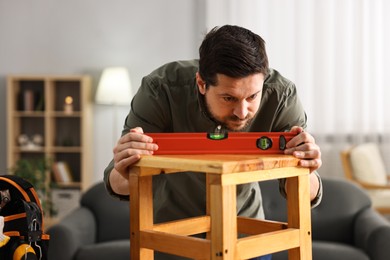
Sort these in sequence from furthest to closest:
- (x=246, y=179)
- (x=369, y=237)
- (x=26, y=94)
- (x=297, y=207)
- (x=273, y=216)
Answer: (x=26, y=94)
(x=273, y=216)
(x=369, y=237)
(x=297, y=207)
(x=246, y=179)

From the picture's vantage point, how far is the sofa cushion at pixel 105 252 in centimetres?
377

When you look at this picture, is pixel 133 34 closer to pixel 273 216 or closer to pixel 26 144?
pixel 26 144

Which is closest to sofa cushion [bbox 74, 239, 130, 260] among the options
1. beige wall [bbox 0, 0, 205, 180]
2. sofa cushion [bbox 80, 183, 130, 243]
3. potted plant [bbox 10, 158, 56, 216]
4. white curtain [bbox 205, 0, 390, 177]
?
sofa cushion [bbox 80, 183, 130, 243]

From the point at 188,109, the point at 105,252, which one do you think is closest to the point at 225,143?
the point at 188,109

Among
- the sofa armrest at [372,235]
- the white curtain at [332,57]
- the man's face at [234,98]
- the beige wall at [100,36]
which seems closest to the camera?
the man's face at [234,98]

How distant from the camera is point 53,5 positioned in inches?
259

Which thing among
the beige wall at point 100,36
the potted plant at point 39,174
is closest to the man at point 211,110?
the potted plant at point 39,174

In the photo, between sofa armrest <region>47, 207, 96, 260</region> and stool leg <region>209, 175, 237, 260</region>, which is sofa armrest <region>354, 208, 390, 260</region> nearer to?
sofa armrest <region>47, 207, 96, 260</region>

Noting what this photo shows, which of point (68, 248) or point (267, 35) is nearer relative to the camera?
point (68, 248)

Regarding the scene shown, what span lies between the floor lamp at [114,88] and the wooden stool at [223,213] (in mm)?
4424

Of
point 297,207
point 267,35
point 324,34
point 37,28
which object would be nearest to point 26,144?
point 37,28

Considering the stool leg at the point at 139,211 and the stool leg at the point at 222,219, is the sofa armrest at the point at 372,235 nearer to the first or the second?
the stool leg at the point at 139,211

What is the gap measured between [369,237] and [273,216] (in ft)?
1.83

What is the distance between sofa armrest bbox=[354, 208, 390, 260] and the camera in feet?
11.5
